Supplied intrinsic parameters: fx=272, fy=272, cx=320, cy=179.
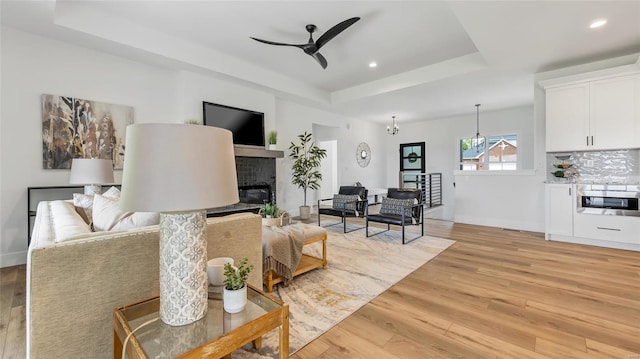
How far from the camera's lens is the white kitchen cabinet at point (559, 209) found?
12.8ft

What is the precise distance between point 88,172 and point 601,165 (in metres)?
6.80

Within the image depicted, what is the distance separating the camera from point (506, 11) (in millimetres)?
2703

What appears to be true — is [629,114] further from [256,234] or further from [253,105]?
[253,105]

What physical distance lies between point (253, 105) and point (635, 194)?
19.1ft

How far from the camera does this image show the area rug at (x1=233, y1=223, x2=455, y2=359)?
1.86 meters

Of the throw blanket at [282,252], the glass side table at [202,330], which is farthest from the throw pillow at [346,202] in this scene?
the glass side table at [202,330]

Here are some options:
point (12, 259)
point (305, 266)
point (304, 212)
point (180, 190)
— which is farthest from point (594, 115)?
point (12, 259)

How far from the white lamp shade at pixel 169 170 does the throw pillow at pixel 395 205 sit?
3.45 metres

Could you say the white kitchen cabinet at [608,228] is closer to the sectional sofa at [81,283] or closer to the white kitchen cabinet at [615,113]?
the white kitchen cabinet at [615,113]

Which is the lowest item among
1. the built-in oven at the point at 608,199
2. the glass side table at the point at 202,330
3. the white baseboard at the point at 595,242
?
the white baseboard at the point at 595,242

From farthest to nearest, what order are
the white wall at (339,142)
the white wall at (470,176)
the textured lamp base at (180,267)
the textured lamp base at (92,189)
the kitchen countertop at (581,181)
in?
1. the white wall at (339,142)
2. the white wall at (470,176)
3. the kitchen countertop at (581,181)
4. the textured lamp base at (92,189)
5. the textured lamp base at (180,267)

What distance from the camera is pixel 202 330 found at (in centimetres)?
101

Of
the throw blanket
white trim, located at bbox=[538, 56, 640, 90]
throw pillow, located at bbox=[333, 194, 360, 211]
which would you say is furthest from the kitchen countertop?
Answer: the throw blanket

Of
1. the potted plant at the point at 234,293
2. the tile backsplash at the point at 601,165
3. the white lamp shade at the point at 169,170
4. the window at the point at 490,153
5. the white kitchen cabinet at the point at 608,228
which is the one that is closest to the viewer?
the white lamp shade at the point at 169,170
